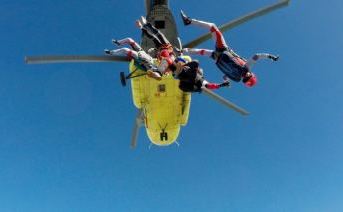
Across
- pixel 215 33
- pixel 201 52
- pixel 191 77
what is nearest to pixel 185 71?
pixel 191 77

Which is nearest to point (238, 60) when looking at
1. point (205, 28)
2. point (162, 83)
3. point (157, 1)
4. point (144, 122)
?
point (205, 28)

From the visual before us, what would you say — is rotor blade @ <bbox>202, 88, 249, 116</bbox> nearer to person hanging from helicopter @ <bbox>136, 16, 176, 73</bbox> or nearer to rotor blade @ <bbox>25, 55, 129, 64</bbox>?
person hanging from helicopter @ <bbox>136, 16, 176, 73</bbox>

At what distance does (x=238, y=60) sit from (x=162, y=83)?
15.1 ft

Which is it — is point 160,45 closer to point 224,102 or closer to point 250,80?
point 250,80

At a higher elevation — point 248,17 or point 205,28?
point 248,17

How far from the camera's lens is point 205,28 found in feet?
41.0

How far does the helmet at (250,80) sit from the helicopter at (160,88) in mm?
2391

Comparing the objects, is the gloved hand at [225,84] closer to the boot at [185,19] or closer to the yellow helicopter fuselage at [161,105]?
the boot at [185,19]

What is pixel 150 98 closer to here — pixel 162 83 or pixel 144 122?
pixel 162 83

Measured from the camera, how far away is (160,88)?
16.2 m

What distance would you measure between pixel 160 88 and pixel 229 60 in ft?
15.4

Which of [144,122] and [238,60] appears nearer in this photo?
[238,60]

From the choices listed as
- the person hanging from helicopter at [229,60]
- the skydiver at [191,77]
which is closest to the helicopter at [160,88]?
the skydiver at [191,77]

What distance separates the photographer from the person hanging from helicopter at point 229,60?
1200 centimetres
